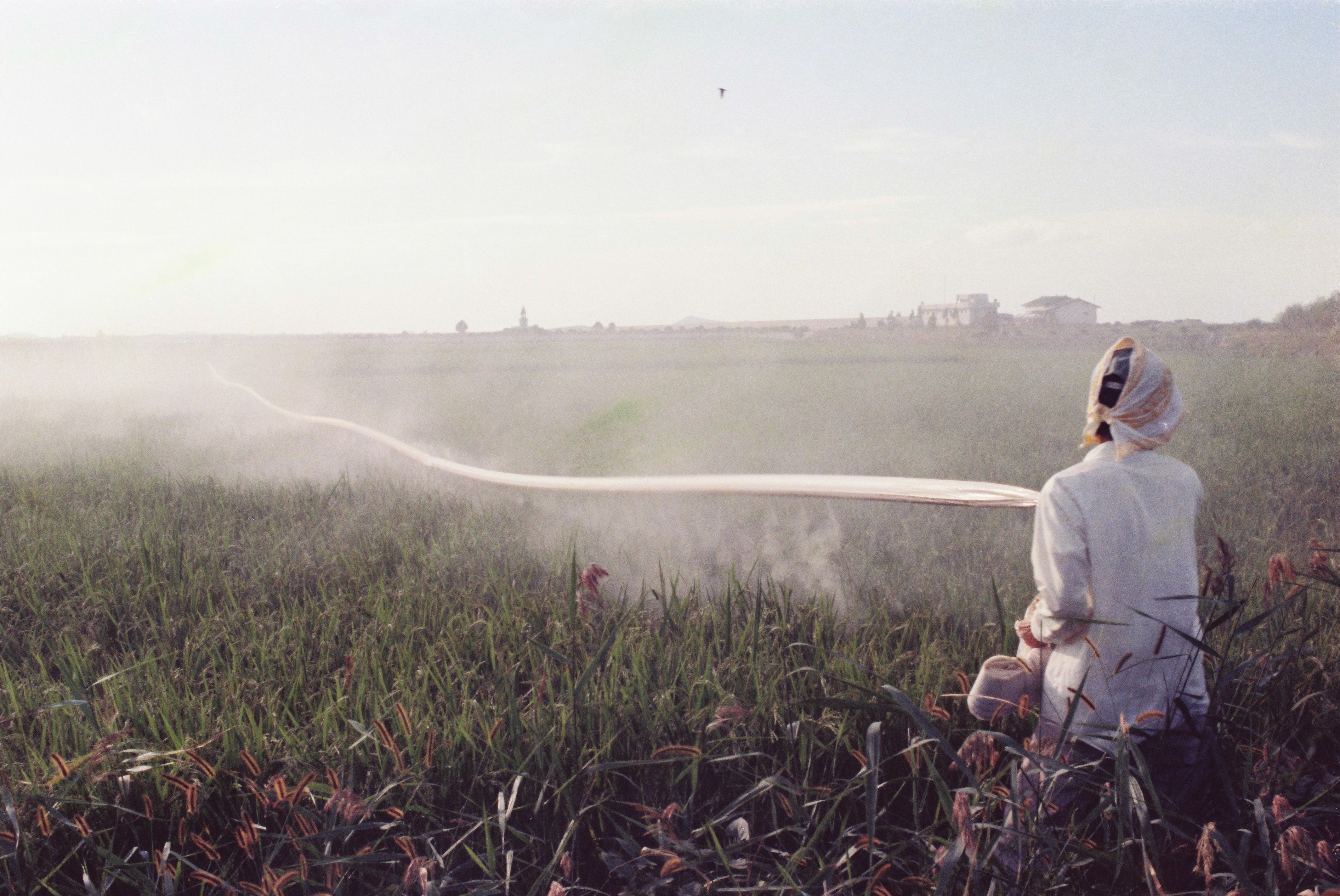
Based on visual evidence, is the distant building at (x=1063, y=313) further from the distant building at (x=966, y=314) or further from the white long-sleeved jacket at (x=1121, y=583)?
the white long-sleeved jacket at (x=1121, y=583)

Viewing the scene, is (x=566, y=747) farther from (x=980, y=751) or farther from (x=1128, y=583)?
(x=1128, y=583)

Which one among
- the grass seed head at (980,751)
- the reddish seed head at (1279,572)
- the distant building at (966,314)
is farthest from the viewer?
the distant building at (966,314)

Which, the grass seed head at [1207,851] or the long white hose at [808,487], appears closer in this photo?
the grass seed head at [1207,851]

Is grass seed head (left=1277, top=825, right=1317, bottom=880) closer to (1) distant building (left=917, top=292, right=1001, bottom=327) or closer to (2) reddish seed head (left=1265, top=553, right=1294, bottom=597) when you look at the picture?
(2) reddish seed head (left=1265, top=553, right=1294, bottom=597)

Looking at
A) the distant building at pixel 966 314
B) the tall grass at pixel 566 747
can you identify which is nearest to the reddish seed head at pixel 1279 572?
the tall grass at pixel 566 747

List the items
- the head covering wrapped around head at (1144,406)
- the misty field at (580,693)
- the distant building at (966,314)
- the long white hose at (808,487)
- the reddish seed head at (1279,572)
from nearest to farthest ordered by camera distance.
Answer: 1. the misty field at (580,693)
2. the head covering wrapped around head at (1144,406)
3. the reddish seed head at (1279,572)
4. the long white hose at (808,487)
5. the distant building at (966,314)

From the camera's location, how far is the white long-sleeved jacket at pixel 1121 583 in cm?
207

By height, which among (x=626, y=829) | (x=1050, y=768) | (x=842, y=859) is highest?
(x=1050, y=768)

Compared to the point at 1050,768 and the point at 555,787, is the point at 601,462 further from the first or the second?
the point at 1050,768

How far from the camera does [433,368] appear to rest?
31.5 m

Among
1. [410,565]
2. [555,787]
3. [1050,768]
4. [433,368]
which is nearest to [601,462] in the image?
[410,565]

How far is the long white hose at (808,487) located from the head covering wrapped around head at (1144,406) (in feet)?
1.16

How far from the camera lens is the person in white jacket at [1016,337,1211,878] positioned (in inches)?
81.2

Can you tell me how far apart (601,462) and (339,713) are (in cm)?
689
